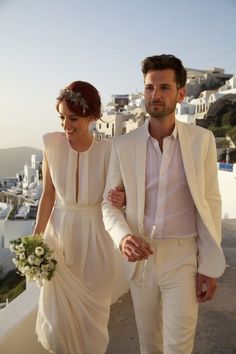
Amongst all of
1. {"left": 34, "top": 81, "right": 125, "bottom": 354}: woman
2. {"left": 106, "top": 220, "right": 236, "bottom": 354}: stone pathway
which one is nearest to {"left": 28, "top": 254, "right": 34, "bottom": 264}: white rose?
{"left": 34, "top": 81, "right": 125, "bottom": 354}: woman

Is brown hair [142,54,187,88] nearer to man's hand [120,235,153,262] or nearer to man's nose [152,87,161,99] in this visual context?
man's nose [152,87,161,99]

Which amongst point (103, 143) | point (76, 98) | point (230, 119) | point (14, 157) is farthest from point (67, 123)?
point (14, 157)

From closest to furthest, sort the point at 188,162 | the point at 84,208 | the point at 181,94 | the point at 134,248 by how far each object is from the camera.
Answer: the point at 134,248, the point at 188,162, the point at 181,94, the point at 84,208

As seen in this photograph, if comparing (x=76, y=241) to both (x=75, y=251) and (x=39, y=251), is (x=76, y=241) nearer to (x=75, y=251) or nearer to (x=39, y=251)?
(x=75, y=251)

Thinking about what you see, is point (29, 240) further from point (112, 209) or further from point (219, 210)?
point (219, 210)

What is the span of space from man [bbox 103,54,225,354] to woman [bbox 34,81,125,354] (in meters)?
0.38

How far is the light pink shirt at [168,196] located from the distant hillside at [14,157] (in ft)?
441

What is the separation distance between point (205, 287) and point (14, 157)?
559 ft

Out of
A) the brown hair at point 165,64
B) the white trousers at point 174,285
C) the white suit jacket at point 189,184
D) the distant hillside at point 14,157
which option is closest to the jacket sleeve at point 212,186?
the white suit jacket at point 189,184

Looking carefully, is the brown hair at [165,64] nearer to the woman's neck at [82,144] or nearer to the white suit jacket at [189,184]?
the white suit jacket at [189,184]

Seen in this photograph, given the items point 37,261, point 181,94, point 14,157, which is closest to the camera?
point 181,94

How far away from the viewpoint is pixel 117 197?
2.09 m

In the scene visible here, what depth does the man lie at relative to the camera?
1.99 metres

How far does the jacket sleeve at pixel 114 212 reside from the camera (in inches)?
79.7
